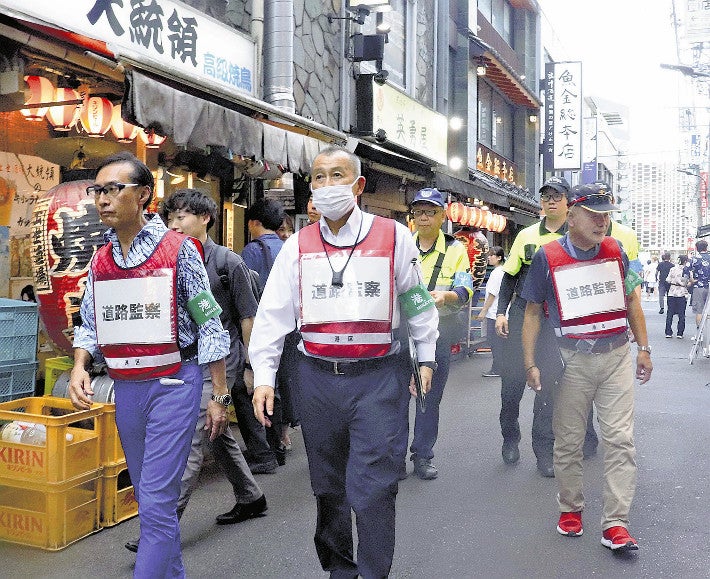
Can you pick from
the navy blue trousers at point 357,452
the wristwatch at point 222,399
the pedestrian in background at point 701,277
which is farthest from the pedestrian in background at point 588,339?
the pedestrian in background at point 701,277

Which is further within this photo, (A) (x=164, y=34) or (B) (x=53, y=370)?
(A) (x=164, y=34)

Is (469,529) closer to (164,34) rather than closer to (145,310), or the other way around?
(145,310)

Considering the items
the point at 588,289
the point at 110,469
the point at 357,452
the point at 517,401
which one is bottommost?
the point at 110,469

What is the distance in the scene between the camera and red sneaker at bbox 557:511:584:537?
471 centimetres

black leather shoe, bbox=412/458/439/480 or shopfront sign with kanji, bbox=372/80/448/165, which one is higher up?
shopfront sign with kanji, bbox=372/80/448/165

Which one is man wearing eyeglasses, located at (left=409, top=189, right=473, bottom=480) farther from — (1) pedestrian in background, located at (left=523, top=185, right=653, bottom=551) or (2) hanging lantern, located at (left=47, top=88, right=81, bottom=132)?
(2) hanging lantern, located at (left=47, top=88, right=81, bottom=132)

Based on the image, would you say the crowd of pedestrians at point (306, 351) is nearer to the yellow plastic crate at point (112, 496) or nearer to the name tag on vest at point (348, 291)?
the name tag on vest at point (348, 291)

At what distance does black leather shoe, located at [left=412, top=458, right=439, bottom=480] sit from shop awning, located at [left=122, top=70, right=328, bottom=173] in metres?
3.25

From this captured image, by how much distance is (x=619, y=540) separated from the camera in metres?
4.38

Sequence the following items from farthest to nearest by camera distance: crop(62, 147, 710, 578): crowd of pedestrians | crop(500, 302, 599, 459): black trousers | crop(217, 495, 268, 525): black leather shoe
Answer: crop(500, 302, 599, 459): black trousers
crop(217, 495, 268, 525): black leather shoe
crop(62, 147, 710, 578): crowd of pedestrians

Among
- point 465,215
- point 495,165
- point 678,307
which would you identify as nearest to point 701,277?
point 678,307

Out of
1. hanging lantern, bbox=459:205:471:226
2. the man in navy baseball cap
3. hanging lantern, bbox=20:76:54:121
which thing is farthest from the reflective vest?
hanging lantern, bbox=459:205:471:226

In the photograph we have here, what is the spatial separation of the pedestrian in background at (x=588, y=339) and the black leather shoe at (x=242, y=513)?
6.35 ft

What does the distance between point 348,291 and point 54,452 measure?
2.19 m
